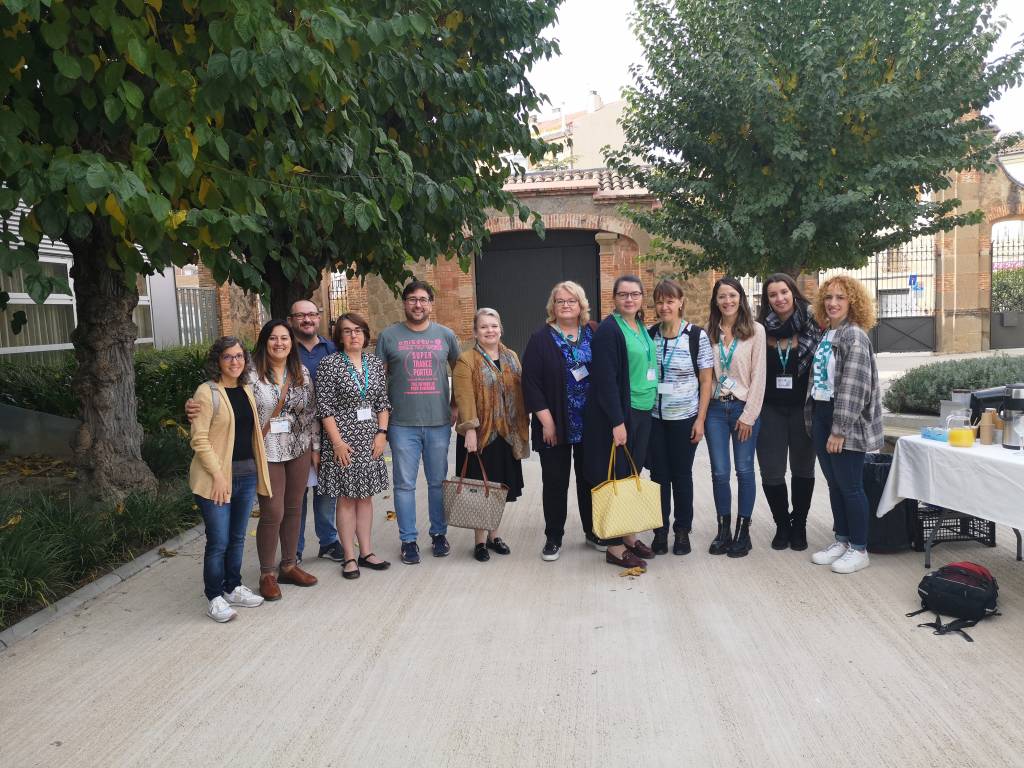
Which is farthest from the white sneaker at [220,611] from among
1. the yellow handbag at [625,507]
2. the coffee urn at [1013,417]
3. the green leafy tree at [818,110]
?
the green leafy tree at [818,110]

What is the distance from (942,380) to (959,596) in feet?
23.9

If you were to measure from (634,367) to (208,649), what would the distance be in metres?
3.04

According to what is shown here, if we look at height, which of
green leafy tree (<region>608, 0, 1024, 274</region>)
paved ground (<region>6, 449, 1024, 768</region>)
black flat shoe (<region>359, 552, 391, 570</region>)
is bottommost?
paved ground (<region>6, 449, 1024, 768</region>)

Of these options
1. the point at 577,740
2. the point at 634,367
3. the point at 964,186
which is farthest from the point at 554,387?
the point at 964,186

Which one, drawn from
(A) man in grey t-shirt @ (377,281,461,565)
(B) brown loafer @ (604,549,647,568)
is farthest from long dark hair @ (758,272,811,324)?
(A) man in grey t-shirt @ (377,281,461,565)

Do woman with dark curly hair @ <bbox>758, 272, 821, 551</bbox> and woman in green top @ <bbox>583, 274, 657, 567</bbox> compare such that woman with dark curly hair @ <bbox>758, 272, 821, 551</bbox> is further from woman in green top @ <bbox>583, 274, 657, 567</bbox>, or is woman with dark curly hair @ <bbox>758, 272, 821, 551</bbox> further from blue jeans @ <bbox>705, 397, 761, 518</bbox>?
woman in green top @ <bbox>583, 274, 657, 567</bbox>

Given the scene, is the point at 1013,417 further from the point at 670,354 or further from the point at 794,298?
the point at 670,354

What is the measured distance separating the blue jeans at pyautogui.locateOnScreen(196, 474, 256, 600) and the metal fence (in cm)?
1224

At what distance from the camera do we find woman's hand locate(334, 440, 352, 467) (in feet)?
16.3

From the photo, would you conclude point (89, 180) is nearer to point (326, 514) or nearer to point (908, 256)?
point (326, 514)

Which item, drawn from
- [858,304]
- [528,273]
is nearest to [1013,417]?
[858,304]

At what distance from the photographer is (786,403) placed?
17.3 ft

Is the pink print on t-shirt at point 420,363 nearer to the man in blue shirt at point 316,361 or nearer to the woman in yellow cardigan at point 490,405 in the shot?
the woman in yellow cardigan at point 490,405

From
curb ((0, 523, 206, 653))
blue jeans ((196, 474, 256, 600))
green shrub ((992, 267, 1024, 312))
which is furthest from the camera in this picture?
green shrub ((992, 267, 1024, 312))
